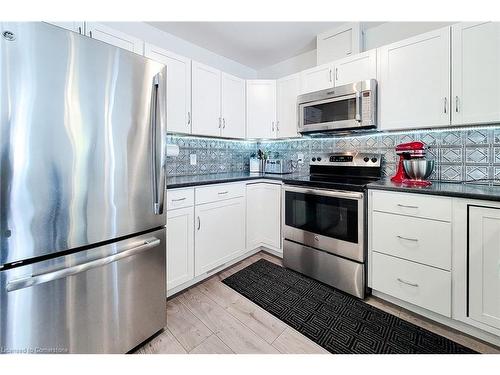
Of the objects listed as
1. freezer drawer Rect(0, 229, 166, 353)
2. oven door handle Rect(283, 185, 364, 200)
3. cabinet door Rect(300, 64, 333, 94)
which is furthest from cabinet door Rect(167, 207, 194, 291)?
cabinet door Rect(300, 64, 333, 94)

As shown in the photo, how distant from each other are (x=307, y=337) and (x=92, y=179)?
1.58 meters

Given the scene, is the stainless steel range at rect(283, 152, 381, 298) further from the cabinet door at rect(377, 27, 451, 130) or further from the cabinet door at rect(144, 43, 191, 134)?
the cabinet door at rect(144, 43, 191, 134)

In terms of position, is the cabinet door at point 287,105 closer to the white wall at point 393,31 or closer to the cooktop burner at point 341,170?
the cooktop burner at point 341,170

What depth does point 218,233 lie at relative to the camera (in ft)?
7.44

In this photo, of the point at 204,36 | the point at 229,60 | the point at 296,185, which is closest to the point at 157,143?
the point at 296,185

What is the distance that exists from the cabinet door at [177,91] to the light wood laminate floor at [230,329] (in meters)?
1.56

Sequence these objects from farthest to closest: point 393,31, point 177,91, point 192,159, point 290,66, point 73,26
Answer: point 290,66, point 192,159, point 393,31, point 177,91, point 73,26

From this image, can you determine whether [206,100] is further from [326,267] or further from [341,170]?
[326,267]

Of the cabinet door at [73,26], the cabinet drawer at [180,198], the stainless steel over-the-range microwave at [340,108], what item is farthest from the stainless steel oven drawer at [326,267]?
the cabinet door at [73,26]

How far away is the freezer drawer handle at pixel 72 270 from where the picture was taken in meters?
0.96

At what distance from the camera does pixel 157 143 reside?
1.41 m

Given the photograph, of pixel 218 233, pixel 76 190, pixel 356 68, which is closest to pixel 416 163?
pixel 356 68

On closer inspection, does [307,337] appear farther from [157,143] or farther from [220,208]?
[157,143]

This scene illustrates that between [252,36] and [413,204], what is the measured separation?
2382mm
